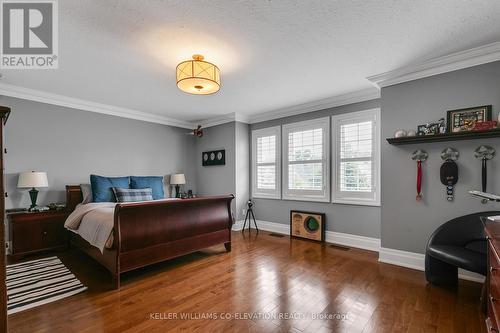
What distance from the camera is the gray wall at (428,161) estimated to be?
2.59 m

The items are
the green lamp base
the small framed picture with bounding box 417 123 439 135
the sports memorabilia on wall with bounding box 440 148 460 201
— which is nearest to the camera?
the sports memorabilia on wall with bounding box 440 148 460 201

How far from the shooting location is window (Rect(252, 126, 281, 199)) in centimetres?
500

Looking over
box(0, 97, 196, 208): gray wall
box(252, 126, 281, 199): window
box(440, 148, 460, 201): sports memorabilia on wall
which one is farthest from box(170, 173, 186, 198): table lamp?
box(440, 148, 460, 201): sports memorabilia on wall

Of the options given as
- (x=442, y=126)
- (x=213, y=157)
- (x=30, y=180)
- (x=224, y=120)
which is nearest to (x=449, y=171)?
(x=442, y=126)

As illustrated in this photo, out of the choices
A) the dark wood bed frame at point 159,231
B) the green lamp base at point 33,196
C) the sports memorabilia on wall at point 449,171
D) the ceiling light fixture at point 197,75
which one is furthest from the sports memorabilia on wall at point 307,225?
the green lamp base at point 33,196

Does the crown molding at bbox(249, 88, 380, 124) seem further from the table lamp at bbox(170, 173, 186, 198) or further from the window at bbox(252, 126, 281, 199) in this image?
the table lamp at bbox(170, 173, 186, 198)

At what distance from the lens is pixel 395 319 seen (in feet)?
6.33

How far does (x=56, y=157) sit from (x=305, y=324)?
444cm

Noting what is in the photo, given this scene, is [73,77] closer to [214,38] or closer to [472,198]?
[214,38]

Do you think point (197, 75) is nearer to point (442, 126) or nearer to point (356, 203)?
point (442, 126)

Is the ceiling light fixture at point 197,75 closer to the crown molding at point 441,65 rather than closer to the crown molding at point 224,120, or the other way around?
the crown molding at point 441,65

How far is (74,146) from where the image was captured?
4.17 metres

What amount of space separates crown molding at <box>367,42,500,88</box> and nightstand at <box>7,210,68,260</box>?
5.05 m

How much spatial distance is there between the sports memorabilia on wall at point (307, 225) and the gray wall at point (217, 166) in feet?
4.70
